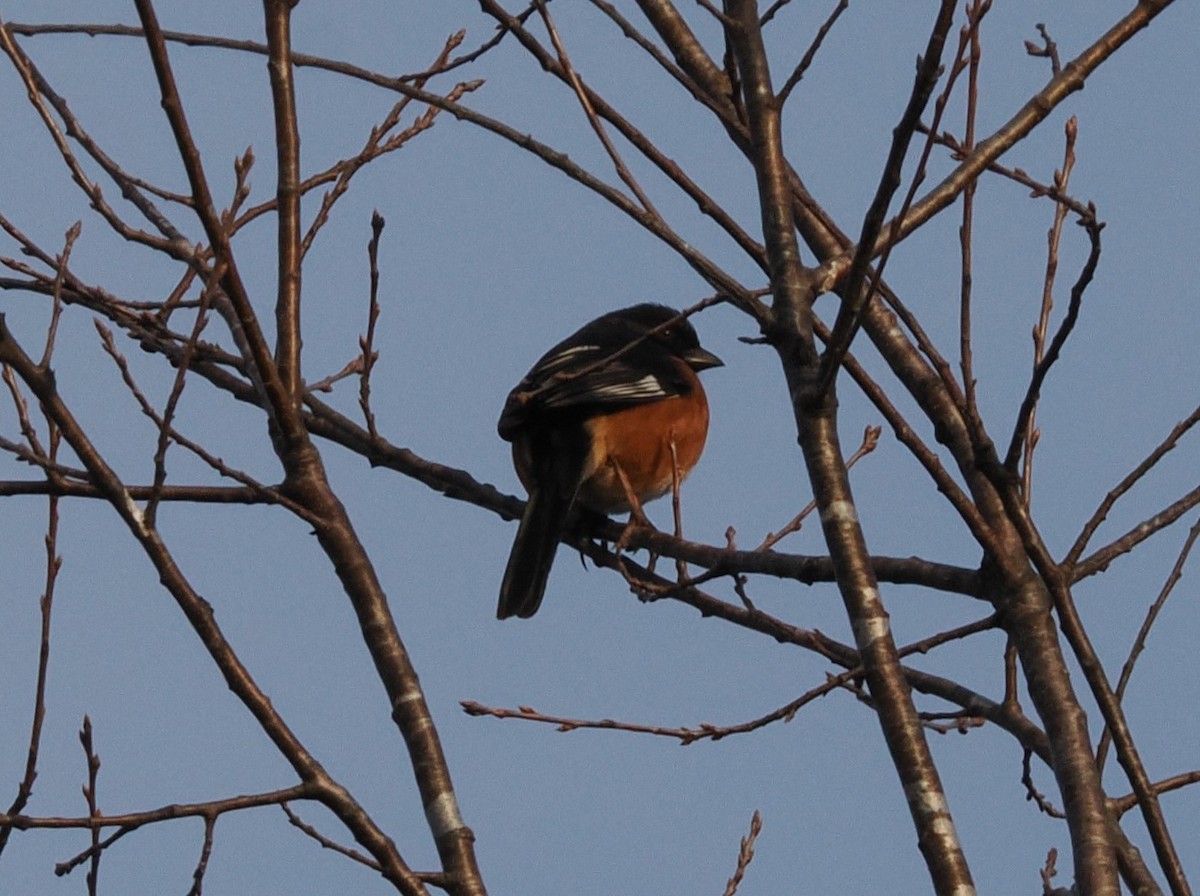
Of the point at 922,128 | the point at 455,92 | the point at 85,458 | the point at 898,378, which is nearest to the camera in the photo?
the point at 85,458

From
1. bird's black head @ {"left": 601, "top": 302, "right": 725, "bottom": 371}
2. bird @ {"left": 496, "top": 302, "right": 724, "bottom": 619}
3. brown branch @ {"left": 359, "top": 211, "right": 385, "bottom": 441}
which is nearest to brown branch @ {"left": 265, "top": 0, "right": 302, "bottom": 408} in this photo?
brown branch @ {"left": 359, "top": 211, "right": 385, "bottom": 441}

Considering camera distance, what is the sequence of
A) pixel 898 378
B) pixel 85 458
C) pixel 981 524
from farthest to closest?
pixel 898 378, pixel 981 524, pixel 85 458

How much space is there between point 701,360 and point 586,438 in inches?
62.7

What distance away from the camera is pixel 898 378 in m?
3.84

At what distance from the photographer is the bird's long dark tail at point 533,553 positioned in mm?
5430

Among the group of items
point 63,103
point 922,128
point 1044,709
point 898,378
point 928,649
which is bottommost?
point 1044,709

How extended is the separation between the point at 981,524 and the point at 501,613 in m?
2.67

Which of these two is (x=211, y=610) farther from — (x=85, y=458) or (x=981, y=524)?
(x=981, y=524)

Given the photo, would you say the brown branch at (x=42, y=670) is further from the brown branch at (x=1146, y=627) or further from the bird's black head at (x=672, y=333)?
the bird's black head at (x=672, y=333)

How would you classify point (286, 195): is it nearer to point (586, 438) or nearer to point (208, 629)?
point (208, 629)

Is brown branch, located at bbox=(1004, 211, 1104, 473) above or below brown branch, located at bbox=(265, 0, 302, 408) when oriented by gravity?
below

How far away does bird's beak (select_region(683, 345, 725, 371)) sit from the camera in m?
7.36

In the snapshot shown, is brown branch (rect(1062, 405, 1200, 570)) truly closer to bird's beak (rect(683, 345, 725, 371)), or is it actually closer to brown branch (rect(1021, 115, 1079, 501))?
brown branch (rect(1021, 115, 1079, 501))

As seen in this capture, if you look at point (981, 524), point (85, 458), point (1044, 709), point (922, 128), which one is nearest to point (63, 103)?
point (85, 458)
